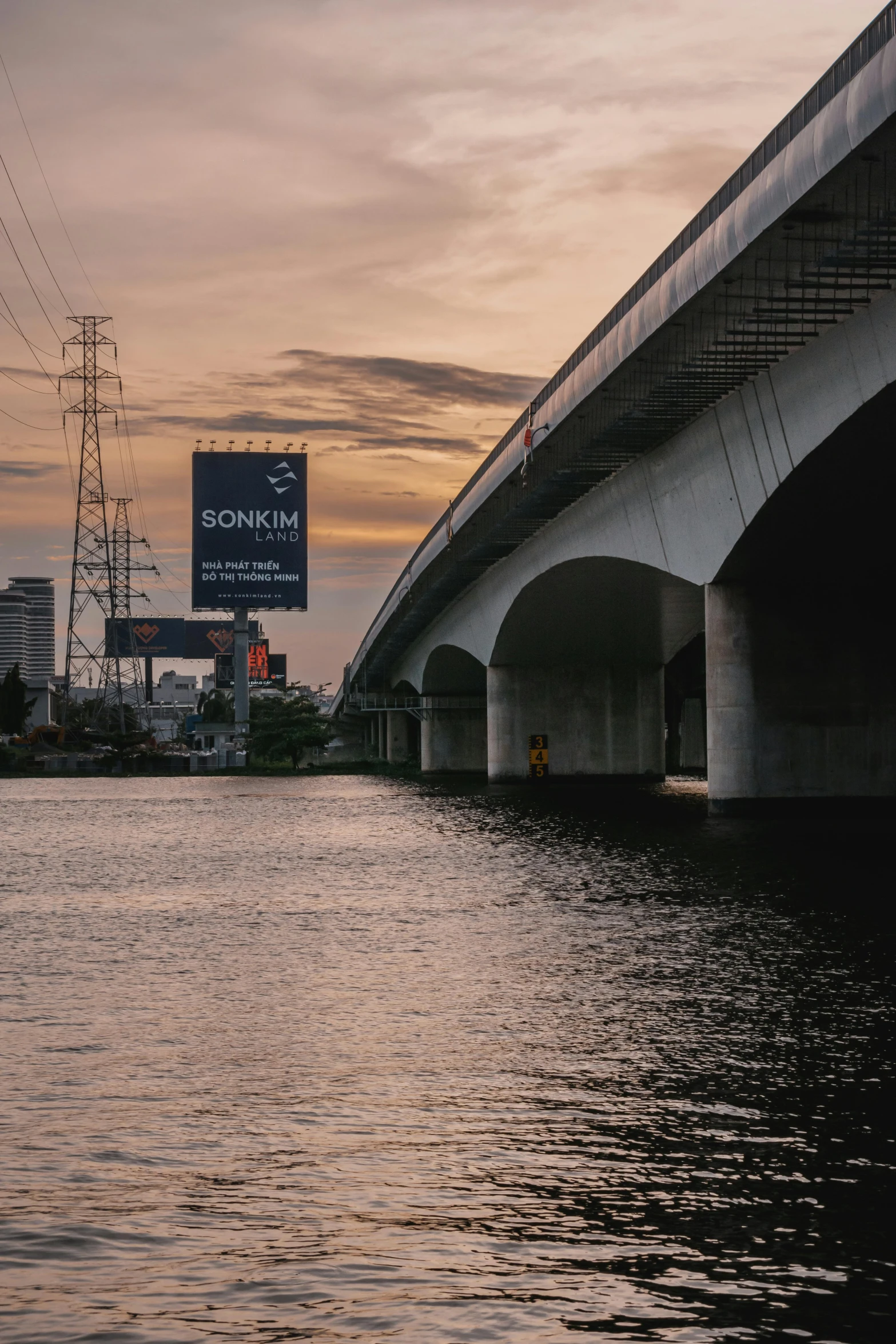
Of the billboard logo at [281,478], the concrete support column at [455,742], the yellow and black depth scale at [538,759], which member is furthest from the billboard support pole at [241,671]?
the yellow and black depth scale at [538,759]

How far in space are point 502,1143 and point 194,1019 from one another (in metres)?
4.80

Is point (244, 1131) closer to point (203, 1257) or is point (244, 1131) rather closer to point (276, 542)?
point (203, 1257)

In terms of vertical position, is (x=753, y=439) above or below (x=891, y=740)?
above

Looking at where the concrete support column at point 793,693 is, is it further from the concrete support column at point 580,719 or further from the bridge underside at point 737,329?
the concrete support column at point 580,719

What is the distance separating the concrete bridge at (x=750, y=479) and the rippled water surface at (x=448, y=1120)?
1036cm

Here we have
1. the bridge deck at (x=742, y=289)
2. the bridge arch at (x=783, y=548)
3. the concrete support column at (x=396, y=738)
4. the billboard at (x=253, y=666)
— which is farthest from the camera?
the billboard at (x=253, y=666)

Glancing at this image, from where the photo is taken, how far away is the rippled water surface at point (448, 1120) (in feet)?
22.1

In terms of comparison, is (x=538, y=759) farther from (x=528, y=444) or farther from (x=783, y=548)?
(x=783, y=548)

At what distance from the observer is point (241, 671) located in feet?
430

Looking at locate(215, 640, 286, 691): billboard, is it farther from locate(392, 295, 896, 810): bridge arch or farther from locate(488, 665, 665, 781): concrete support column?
locate(392, 295, 896, 810): bridge arch

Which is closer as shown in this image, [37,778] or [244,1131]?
[244,1131]

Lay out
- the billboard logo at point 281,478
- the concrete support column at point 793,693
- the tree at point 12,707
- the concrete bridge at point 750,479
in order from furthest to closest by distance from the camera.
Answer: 1. the tree at point 12,707
2. the billboard logo at point 281,478
3. the concrete support column at point 793,693
4. the concrete bridge at point 750,479

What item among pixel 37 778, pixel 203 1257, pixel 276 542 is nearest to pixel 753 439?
pixel 203 1257

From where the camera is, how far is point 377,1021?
1302cm
